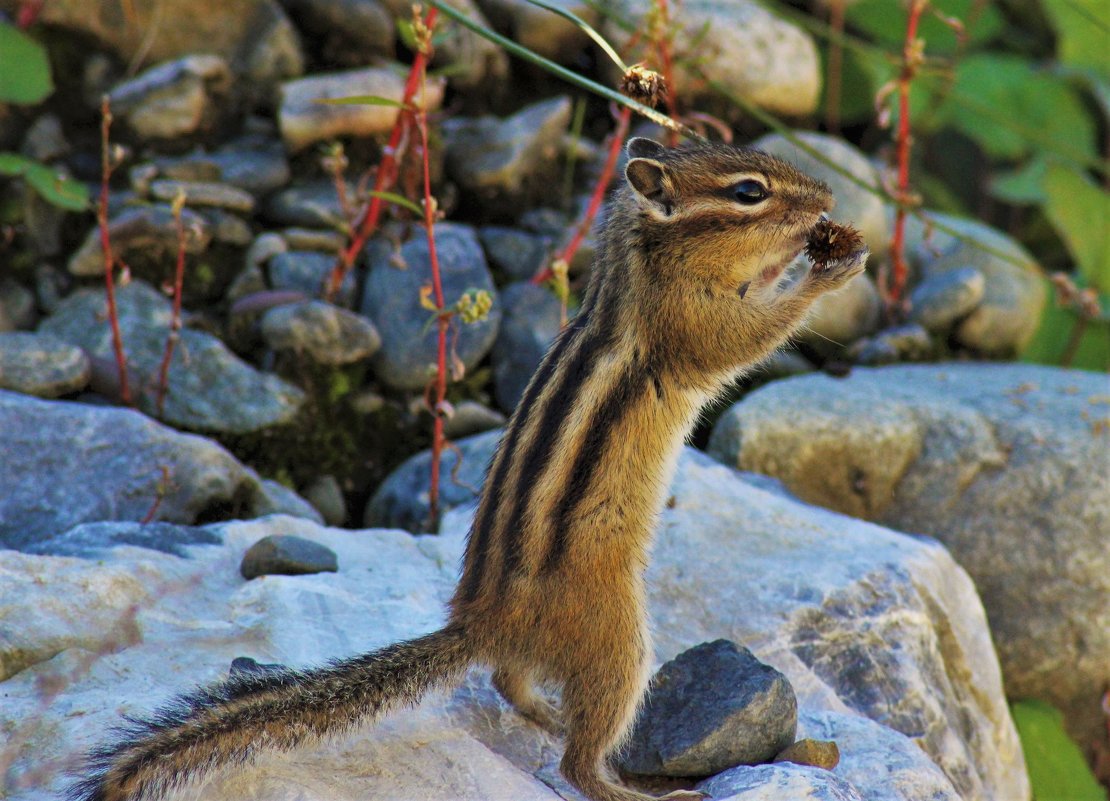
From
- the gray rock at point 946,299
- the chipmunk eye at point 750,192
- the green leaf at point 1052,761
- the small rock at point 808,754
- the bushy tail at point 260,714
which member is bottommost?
the green leaf at point 1052,761

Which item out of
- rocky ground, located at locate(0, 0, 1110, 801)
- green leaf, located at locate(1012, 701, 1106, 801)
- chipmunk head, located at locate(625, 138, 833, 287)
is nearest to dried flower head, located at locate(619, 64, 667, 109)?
chipmunk head, located at locate(625, 138, 833, 287)

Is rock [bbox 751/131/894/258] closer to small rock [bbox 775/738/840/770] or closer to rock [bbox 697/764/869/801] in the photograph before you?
small rock [bbox 775/738/840/770]

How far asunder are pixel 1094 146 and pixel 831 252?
4820mm

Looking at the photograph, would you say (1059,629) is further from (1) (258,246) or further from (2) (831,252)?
(1) (258,246)

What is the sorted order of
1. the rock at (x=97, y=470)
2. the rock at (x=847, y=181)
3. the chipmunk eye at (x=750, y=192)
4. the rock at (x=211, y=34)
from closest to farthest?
1. the chipmunk eye at (x=750, y=192)
2. the rock at (x=97, y=470)
3. the rock at (x=211, y=34)
4. the rock at (x=847, y=181)

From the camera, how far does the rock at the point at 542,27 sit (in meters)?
6.59

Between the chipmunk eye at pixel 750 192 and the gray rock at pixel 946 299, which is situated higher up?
the chipmunk eye at pixel 750 192

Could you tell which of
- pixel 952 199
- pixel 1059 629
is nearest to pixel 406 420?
pixel 1059 629

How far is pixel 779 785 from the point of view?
2.90m

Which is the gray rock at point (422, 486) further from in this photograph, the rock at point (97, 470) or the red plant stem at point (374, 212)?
the red plant stem at point (374, 212)

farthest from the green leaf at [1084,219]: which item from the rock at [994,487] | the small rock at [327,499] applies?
the small rock at [327,499]

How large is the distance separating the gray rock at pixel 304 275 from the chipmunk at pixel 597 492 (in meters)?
1.87

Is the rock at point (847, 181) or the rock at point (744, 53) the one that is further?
the rock at point (744, 53)

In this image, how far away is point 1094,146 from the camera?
7703mm
